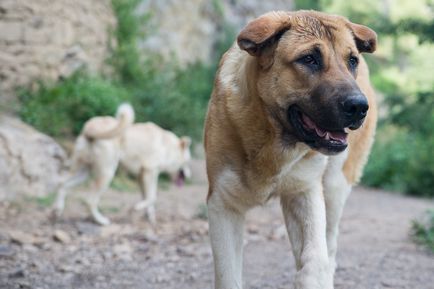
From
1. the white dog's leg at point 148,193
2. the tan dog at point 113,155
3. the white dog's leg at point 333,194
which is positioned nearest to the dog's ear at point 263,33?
the white dog's leg at point 333,194

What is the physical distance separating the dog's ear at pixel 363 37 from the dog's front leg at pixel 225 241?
1.19 meters

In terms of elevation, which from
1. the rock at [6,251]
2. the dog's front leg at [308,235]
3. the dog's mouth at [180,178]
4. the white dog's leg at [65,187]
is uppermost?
the dog's front leg at [308,235]

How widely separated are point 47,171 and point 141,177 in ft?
4.16

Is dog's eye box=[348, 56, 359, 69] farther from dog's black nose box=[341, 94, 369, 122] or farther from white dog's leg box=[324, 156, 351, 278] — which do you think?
white dog's leg box=[324, 156, 351, 278]

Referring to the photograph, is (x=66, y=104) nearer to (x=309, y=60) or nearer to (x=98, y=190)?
(x=98, y=190)

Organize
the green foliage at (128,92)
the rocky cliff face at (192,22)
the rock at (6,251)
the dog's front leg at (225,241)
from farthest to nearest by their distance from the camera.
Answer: the rocky cliff face at (192,22) → the green foliage at (128,92) → the rock at (6,251) → the dog's front leg at (225,241)

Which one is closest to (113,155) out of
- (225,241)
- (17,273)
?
(17,273)

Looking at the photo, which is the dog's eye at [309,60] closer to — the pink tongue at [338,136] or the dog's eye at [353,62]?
the dog's eye at [353,62]

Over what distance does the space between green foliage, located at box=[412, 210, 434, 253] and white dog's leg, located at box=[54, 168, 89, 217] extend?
12.5 feet

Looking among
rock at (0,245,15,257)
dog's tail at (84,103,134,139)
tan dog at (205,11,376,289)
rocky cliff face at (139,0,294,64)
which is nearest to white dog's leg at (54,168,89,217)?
dog's tail at (84,103,134,139)

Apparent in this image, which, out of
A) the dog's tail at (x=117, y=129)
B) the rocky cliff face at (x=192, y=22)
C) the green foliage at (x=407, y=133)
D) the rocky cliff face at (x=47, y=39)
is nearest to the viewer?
the dog's tail at (x=117, y=129)

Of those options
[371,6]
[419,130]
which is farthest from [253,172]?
[371,6]

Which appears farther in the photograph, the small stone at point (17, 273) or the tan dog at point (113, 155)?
the tan dog at point (113, 155)

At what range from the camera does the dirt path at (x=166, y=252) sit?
204 inches
